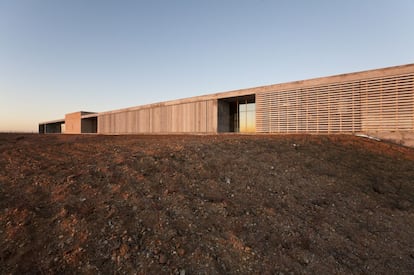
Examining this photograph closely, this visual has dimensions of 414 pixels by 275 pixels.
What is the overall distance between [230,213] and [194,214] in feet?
2.49

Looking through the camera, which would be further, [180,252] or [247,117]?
[247,117]

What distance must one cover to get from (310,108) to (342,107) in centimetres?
191

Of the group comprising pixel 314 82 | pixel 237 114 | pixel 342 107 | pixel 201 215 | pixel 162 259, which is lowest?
pixel 162 259

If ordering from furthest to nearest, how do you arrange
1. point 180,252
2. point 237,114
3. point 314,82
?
point 237,114, point 314,82, point 180,252

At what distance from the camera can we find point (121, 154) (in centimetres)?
786

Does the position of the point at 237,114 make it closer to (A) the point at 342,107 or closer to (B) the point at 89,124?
(A) the point at 342,107

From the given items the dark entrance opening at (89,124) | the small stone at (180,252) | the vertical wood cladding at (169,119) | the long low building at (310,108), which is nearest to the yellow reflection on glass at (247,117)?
the long low building at (310,108)

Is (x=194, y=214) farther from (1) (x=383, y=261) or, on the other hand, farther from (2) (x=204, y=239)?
(1) (x=383, y=261)

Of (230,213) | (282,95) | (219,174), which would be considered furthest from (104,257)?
(282,95)

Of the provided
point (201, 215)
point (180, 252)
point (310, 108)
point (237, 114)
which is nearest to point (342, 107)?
point (310, 108)

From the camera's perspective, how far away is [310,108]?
15.0m

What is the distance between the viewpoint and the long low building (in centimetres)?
1223

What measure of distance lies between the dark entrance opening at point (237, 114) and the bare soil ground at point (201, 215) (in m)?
11.7

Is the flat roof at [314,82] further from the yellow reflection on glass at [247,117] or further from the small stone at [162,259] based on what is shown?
the small stone at [162,259]
